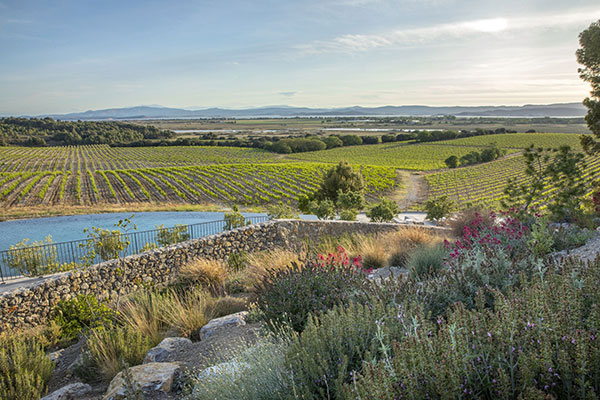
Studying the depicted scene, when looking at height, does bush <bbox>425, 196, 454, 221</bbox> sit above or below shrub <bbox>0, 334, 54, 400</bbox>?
below

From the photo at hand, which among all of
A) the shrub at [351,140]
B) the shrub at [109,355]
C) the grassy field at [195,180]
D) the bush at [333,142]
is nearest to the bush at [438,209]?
the grassy field at [195,180]

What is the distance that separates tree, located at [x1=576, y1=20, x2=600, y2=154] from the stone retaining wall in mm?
8097

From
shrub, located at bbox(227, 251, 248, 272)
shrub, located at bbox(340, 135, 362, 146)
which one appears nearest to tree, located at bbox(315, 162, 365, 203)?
shrub, located at bbox(227, 251, 248, 272)

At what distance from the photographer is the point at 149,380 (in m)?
3.76

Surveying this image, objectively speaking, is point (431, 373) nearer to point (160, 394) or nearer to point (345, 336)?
point (345, 336)

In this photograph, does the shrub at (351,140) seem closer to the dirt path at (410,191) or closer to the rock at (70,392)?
the dirt path at (410,191)

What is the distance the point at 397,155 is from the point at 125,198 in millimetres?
75746

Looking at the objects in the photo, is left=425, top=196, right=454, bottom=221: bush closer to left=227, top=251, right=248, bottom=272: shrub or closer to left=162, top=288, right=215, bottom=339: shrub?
left=227, top=251, right=248, bottom=272: shrub

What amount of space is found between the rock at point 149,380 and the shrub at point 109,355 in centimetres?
100

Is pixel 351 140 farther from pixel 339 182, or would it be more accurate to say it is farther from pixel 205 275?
pixel 205 275

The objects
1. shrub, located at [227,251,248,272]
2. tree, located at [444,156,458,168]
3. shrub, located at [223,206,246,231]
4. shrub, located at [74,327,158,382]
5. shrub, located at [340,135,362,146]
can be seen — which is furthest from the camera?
shrub, located at [340,135,362,146]

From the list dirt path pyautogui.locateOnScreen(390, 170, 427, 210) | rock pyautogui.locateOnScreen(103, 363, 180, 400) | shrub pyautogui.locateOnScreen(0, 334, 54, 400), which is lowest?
dirt path pyautogui.locateOnScreen(390, 170, 427, 210)

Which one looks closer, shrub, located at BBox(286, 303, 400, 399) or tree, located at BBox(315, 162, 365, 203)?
shrub, located at BBox(286, 303, 400, 399)

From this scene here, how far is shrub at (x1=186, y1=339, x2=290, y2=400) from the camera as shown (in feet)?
9.10
